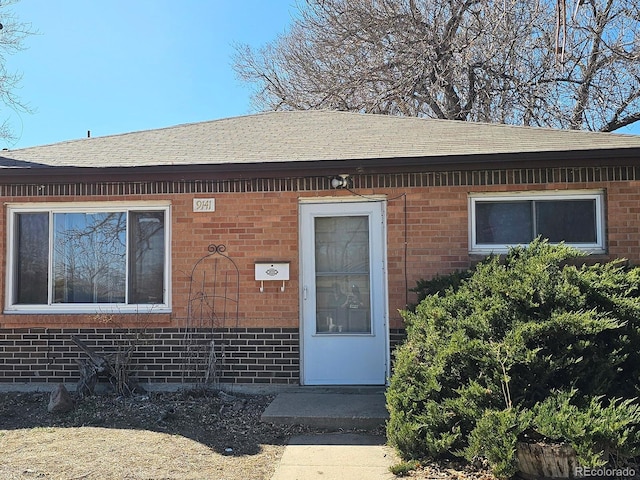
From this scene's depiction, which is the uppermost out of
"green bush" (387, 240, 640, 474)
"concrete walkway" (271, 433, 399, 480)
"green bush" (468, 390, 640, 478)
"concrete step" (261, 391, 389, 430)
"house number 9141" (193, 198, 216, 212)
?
"house number 9141" (193, 198, 216, 212)

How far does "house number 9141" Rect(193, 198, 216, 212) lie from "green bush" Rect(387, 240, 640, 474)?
10.0 feet

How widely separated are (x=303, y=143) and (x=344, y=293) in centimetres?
215

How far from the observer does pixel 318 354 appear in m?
6.28

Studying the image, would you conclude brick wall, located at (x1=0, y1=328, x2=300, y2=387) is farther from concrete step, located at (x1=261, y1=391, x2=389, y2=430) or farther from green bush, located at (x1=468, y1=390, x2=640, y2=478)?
green bush, located at (x1=468, y1=390, x2=640, y2=478)

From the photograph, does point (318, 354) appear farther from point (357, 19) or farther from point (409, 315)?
point (357, 19)

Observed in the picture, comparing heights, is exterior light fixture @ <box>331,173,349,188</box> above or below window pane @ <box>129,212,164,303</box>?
above

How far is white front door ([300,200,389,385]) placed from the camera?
20.4 ft

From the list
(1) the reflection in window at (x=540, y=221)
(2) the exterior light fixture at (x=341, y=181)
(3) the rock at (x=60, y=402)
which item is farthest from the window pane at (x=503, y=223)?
(3) the rock at (x=60, y=402)

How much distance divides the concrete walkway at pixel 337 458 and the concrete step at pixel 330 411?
165 mm

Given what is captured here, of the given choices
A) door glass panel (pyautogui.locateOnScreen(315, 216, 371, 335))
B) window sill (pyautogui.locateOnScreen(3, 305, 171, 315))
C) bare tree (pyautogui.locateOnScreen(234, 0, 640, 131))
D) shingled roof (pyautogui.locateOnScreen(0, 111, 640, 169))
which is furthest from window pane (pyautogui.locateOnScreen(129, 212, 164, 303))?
bare tree (pyautogui.locateOnScreen(234, 0, 640, 131))

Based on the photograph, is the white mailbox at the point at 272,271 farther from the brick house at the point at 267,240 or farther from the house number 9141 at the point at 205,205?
the house number 9141 at the point at 205,205

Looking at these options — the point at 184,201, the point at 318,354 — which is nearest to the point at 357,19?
the point at 184,201

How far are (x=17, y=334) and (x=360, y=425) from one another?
452cm

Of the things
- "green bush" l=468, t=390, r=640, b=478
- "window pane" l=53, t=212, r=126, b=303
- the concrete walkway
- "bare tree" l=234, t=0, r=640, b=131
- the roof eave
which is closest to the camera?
"green bush" l=468, t=390, r=640, b=478
